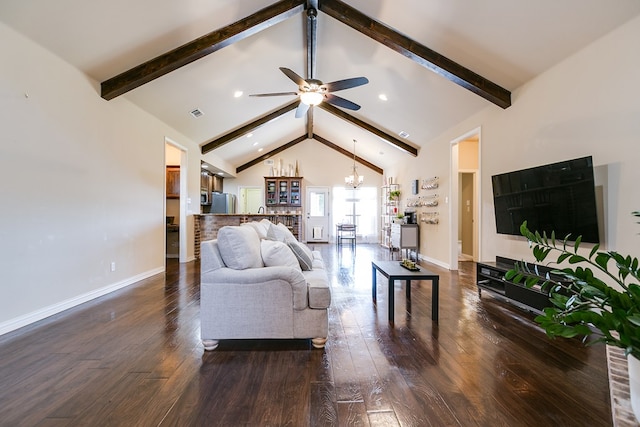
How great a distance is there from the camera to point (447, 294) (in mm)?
3631

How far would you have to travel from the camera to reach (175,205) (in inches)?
269

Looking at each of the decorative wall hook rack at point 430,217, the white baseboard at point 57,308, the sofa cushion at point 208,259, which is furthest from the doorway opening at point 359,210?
the sofa cushion at point 208,259

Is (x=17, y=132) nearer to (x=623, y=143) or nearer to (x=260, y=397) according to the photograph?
(x=260, y=397)

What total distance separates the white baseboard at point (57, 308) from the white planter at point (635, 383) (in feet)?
12.5

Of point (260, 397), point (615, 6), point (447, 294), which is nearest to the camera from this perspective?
point (260, 397)

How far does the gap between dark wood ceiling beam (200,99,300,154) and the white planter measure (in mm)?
6605

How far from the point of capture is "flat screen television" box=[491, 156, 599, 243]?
2613mm

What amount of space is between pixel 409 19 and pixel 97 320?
176 inches

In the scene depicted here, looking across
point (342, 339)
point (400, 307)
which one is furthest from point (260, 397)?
point (400, 307)

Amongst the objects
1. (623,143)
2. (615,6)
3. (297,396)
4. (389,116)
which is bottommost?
(297,396)

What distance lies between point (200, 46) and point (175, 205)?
4.34 metres

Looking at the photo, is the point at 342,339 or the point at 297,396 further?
the point at 342,339

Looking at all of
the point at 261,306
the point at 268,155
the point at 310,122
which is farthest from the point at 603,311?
the point at 268,155

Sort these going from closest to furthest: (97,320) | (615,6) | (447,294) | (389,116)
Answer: (615,6) < (97,320) < (447,294) < (389,116)
